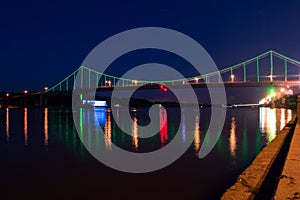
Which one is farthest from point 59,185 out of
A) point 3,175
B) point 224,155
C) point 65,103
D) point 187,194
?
point 65,103

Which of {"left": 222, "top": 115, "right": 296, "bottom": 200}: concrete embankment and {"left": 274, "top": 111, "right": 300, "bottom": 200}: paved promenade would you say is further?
{"left": 222, "top": 115, "right": 296, "bottom": 200}: concrete embankment

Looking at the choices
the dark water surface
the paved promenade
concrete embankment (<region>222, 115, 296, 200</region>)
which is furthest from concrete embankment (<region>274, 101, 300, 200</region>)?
the dark water surface

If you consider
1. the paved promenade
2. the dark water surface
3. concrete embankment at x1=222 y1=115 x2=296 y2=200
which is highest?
the paved promenade

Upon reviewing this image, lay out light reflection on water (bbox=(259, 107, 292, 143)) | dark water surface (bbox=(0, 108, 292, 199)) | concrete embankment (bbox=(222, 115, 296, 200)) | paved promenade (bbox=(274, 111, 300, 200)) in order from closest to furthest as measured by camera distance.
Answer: paved promenade (bbox=(274, 111, 300, 200))
concrete embankment (bbox=(222, 115, 296, 200))
dark water surface (bbox=(0, 108, 292, 199))
light reflection on water (bbox=(259, 107, 292, 143))

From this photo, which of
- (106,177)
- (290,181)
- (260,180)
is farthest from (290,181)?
(106,177)

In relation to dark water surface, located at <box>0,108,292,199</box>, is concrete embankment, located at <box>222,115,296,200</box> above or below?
above

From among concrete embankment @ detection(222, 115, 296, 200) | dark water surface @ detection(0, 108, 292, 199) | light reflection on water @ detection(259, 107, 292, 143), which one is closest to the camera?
concrete embankment @ detection(222, 115, 296, 200)

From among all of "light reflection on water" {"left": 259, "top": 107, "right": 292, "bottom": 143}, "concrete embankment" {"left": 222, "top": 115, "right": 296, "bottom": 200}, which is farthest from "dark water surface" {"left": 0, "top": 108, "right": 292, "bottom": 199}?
"light reflection on water" {"left": 259, "top": 107, "right": 292, "bottom": 143}

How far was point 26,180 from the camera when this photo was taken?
7059mm

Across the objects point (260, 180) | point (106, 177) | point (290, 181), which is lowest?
point (106, 177)

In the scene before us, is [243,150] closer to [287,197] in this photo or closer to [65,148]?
[65,148]

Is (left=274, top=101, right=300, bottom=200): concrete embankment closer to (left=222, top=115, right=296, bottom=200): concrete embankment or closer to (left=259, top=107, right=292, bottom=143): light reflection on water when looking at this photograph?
(left=222, top=115, right=296, bottom=200): concrete embankment

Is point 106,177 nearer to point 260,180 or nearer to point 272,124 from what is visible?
point 260,180

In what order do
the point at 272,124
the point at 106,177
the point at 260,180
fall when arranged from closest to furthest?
the point at 260,180
the point at 106,177
the point at 272,124
